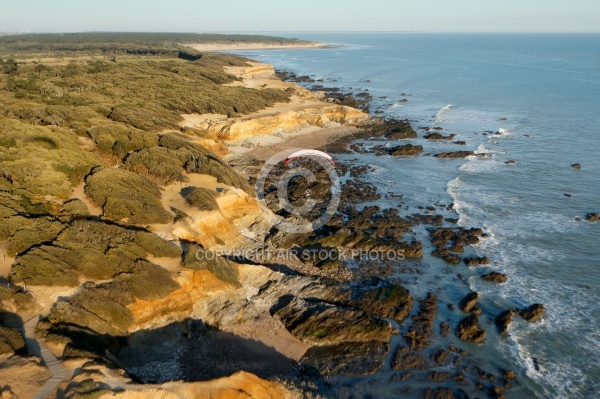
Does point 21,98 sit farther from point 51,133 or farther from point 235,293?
point 235,293

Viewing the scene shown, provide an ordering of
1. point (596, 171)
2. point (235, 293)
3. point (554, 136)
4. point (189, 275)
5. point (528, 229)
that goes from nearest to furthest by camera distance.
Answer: point (189, 275)
point (235, 293)
point (528, 229)
point (596, 171)
point (554, 136)

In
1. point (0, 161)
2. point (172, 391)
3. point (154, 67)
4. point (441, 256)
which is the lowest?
point (441, 256)

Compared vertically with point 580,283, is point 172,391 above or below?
above

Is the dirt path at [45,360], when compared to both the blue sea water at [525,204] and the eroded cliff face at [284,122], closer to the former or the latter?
the blue sea water at [525,204]

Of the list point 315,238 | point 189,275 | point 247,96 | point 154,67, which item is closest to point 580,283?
point 315,238

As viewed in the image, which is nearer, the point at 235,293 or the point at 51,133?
the point at 235,293

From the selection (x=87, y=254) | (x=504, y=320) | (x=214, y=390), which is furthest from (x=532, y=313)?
(x=87, y=254)
